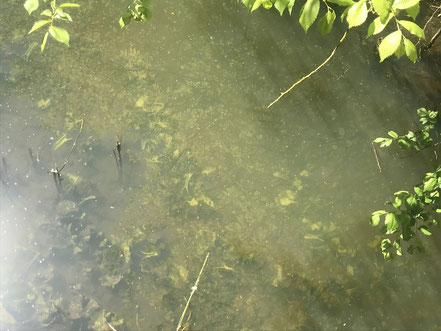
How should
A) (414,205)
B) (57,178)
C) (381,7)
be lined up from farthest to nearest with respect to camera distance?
(57,178) < (414,205) < (381,7)

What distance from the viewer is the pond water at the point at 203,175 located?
5.65 ft

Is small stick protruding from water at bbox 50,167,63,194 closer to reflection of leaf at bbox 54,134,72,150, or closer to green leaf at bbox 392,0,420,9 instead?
reflection of leaf at bbox 54,134,72,150

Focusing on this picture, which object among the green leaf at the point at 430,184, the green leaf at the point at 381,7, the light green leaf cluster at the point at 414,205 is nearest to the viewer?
the green leaf at the point at 381,7

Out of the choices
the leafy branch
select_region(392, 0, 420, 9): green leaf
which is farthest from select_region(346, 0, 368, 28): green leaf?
the leafy branch

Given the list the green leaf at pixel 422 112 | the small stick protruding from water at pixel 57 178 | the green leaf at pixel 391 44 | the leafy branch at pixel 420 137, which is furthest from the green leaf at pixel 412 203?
the small stick protruding from water at pixel 57 178

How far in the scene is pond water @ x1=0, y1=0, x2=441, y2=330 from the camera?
172cm

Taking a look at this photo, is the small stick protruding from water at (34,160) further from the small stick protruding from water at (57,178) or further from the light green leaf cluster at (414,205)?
the light green leaf cluster at (414,205)

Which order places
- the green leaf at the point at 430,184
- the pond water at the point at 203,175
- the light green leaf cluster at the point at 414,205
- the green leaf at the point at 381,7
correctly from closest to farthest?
the green leaf at the point at 381,7, the light green leaf cluster at the point at 414,205, the green leaf at the point at 430,184, the pond water at the point at 203,175

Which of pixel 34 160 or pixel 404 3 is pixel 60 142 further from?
pixel 404 3

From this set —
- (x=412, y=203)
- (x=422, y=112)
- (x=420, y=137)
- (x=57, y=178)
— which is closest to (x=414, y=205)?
(x=412, y=203)

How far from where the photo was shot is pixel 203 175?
5.98ft

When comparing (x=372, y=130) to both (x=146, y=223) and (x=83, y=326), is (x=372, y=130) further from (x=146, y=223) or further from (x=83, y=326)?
(x=83, y=326)

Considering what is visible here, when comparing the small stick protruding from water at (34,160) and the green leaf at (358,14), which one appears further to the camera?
the small stick protruding from water at (34,160)

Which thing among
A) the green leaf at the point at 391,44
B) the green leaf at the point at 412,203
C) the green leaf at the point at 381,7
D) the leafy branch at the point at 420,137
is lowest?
the leafy branch at the point at 420,137
